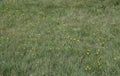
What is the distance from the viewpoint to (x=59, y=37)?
7.21 m

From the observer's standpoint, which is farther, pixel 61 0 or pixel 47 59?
pixel 61 0

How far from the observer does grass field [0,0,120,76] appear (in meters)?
5.50

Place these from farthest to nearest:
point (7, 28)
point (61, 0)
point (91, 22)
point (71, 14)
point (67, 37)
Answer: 1. point (61, 0)
2. point (71, 14)
3. point (91, 22)
4. point (7, 28)
5. point (67, 37)

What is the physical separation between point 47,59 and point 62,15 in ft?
12.7

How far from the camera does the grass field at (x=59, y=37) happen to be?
5500 mm

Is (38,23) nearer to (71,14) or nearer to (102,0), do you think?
(71,14)

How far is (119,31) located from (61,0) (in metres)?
3.96

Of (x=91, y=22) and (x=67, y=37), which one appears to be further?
(x=91, y=22)

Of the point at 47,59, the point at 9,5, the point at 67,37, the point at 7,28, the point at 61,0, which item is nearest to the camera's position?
the point at 47,59

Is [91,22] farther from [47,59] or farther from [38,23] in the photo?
[47,59]

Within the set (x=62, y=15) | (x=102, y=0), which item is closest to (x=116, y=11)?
(x=102, y=0)

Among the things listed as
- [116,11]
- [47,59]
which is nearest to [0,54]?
[47,59]

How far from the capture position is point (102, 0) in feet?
36.7

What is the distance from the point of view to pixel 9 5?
1034 centimetres
